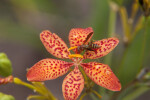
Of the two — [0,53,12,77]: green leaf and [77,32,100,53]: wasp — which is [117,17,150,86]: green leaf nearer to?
[77,32,100,53]: wasp

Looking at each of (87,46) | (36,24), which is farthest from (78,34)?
(36,24)

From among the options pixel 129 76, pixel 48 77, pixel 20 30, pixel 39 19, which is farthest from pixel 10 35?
pixel 48 77

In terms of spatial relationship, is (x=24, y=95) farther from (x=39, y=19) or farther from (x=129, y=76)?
(x=129, y=76)

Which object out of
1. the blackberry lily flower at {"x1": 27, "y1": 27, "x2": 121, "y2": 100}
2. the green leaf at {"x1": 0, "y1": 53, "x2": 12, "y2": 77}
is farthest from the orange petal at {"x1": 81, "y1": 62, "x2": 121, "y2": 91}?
the green leaf at {"x1": 0, "y1": 53, "x2": 12, "y2": 77}

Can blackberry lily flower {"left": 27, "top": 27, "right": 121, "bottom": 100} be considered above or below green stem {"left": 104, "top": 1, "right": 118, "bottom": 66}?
below

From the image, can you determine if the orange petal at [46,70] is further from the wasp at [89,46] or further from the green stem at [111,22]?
the green stem at [111,22]

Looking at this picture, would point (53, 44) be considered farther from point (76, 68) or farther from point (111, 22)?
point (111, 22)

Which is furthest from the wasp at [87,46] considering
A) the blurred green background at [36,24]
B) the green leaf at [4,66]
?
the blurred green background at [36,24]
